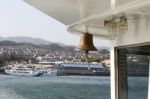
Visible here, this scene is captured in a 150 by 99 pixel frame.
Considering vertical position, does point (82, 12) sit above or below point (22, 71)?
above

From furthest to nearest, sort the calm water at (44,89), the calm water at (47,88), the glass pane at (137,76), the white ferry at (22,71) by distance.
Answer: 1. the calm water at (44,89)
2. the calm water at (47,88)
3. the white ferry at (22,71)
4. the glass pane at (137,76)

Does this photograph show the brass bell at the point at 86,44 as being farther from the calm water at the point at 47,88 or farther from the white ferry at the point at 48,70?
the calm water at the point at 47,88

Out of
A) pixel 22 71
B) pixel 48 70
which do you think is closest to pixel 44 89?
pixel 22 71

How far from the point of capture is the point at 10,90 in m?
25.7

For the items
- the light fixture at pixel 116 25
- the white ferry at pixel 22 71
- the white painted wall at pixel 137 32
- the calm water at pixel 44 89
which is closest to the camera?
the light fixture at pixel 116 25

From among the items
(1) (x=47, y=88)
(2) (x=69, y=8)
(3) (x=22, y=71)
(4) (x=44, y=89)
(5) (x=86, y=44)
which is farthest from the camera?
(1) (x=47, y=88)

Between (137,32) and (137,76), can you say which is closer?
(137,32)

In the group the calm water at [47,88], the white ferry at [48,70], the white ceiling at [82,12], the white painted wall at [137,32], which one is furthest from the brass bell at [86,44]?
the calm water at [47,88]

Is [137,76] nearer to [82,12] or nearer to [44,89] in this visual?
[82,12]

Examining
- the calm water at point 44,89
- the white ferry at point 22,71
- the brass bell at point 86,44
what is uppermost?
the brass bell at point 86,44

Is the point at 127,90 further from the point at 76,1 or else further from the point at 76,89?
the point at 76,89

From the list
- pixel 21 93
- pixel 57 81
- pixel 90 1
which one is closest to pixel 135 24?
pixel 90 1

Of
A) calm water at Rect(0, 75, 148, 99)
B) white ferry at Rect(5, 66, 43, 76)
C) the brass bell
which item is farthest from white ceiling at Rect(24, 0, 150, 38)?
white ferry at Rect(5, 66, 43, 76)

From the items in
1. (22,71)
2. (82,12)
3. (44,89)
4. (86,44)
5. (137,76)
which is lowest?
(44,89)
